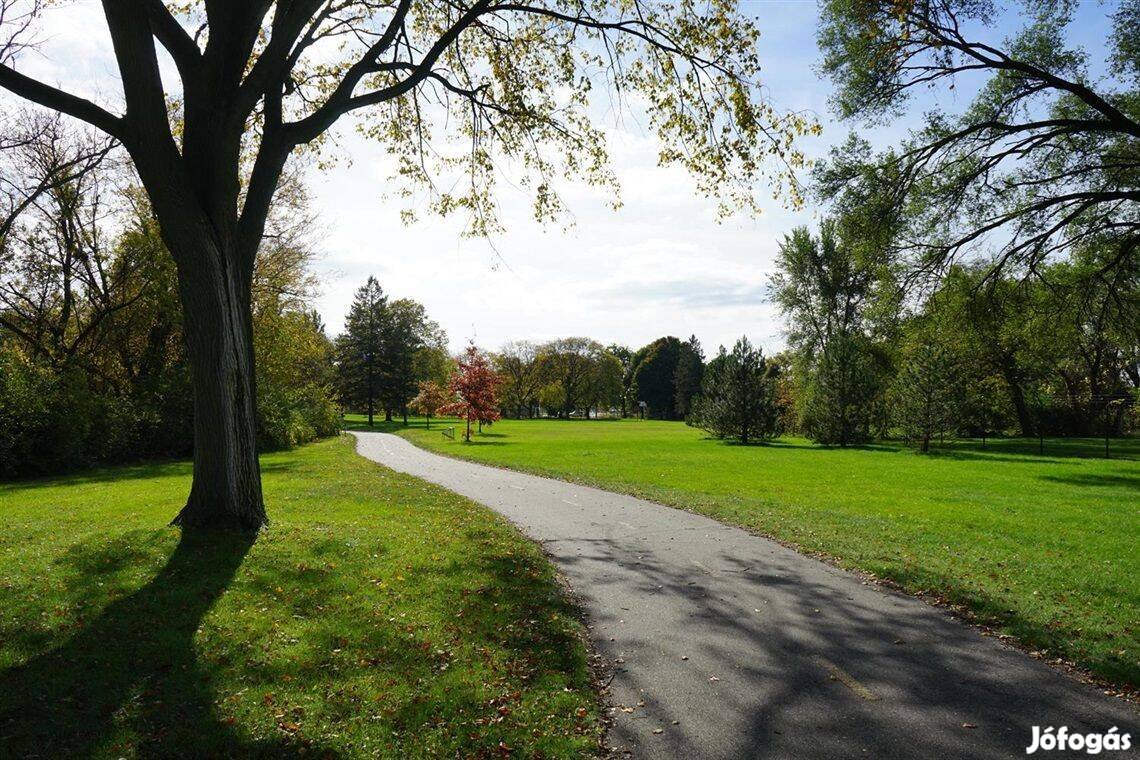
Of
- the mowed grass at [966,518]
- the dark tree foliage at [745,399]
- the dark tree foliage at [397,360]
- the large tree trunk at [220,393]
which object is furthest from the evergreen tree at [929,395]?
the dark tree foliage at [397,360]

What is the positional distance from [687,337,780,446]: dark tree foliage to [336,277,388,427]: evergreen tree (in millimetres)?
42080

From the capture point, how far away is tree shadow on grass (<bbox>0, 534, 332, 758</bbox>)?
3.85m

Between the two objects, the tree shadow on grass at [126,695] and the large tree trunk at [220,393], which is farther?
the large tree trunk at [220,393]

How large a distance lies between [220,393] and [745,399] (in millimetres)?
33486

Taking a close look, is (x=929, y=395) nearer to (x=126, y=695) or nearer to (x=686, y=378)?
(x=126, y=695)

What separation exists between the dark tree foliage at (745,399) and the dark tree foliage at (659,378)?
56890mm

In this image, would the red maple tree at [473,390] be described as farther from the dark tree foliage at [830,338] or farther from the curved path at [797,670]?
the curved path at [797,670]

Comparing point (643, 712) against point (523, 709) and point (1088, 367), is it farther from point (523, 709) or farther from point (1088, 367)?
point (1088, 367)

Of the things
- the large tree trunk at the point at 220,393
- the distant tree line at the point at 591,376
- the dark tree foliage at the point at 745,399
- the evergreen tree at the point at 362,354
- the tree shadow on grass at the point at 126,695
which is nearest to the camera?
the tree shadow on grass at the point at 126,695

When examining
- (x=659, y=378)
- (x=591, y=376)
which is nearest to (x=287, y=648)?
(x=591, y=376)

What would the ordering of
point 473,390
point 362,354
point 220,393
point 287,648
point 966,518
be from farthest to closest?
point 362,354, point 473,390, point 966,518, point 220,393, point 287,648

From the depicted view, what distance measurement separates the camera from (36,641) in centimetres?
510

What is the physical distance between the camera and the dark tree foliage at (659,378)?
3784 inches

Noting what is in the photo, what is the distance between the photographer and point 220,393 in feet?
26.2
